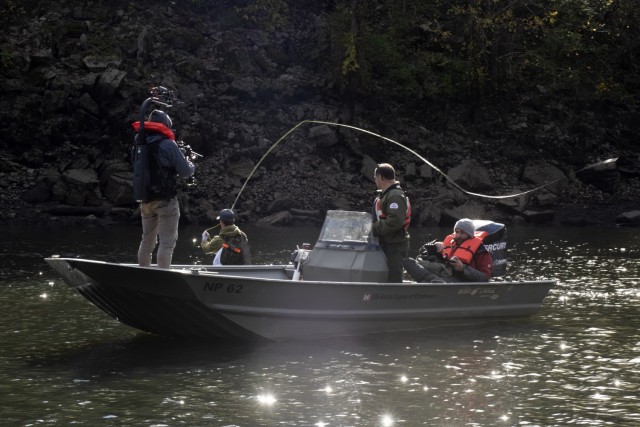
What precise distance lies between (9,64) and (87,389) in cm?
2970

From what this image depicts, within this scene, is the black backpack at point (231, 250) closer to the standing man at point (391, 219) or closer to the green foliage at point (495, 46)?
the standing man at point (391, 219)

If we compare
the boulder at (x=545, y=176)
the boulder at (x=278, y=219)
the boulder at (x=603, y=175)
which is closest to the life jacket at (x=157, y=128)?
the boulder at (x=278, y=219)

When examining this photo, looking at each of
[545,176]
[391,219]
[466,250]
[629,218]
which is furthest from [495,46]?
[391,219]

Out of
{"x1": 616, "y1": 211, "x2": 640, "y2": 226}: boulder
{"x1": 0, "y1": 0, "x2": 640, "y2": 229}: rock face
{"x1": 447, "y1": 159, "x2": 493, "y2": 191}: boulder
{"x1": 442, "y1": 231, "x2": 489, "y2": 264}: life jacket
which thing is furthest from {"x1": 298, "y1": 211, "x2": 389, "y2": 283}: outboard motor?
{"x1": 447, "y1": 159, "x2": 493, "y2": 191}: boulder

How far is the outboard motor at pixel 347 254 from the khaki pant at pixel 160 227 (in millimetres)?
2157

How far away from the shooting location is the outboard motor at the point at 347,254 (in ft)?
42.0

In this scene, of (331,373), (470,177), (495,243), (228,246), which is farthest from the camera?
(470,177)

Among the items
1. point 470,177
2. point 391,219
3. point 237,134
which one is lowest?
point 391,219

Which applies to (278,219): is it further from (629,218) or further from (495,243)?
(495,243)

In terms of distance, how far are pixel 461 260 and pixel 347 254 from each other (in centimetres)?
182

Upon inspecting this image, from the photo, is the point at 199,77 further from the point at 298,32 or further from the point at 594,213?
Result: the point at 594,213

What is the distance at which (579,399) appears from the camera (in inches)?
374

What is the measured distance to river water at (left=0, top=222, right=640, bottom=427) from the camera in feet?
28.9

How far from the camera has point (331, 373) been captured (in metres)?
10.6
